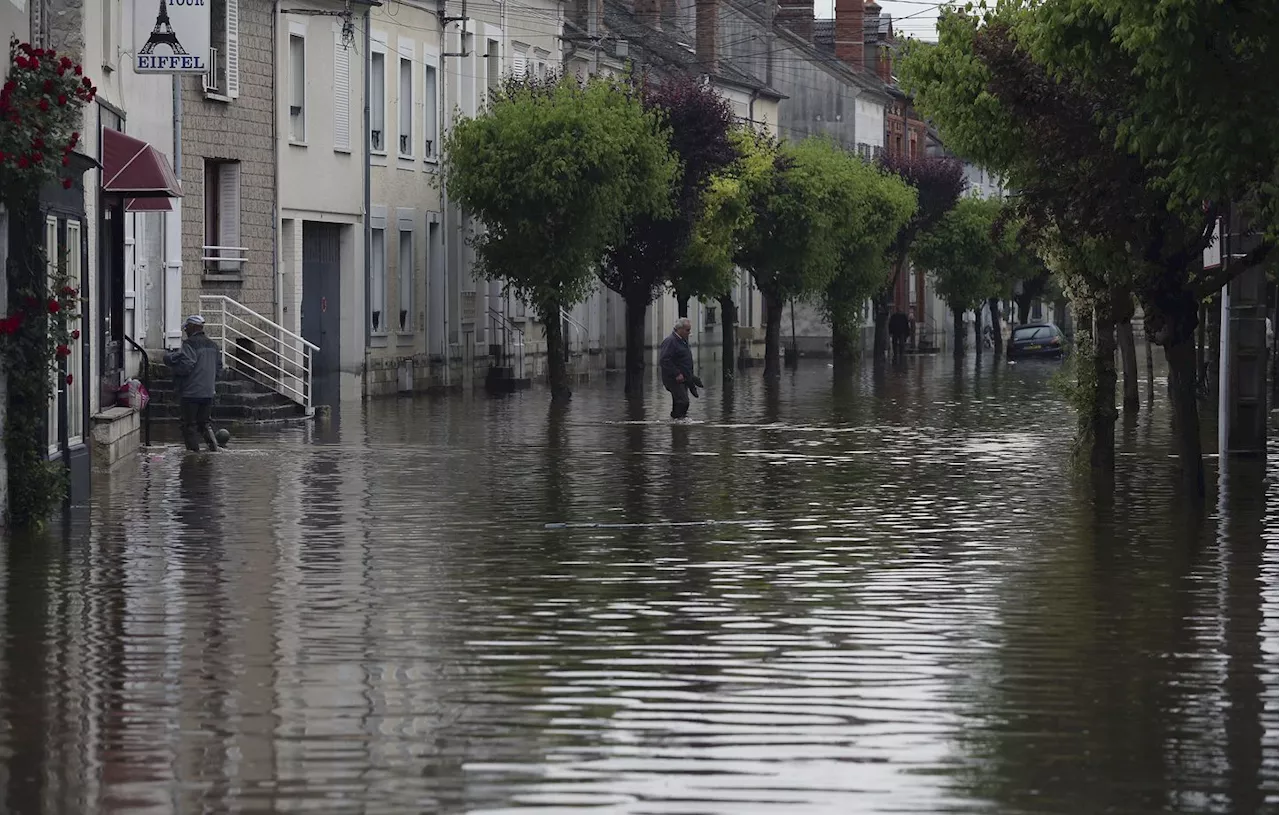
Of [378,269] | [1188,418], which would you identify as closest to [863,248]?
[378,269]

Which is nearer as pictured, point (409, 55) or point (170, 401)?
point (170, 401)

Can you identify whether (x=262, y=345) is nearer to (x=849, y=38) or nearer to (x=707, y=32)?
(x=707, y=32)

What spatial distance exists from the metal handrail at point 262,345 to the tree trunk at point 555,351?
18.0ft

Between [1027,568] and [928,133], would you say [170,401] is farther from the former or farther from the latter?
[928,133]

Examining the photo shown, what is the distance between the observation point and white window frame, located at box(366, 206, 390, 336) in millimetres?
44375

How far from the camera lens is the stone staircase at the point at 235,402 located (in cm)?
3331

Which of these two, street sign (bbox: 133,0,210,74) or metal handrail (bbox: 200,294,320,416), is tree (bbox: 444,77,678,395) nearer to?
metal handrail (bbox: 200,294,320,416)

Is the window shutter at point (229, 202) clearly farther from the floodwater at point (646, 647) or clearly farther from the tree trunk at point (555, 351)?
the floodwater at point (646, 647)

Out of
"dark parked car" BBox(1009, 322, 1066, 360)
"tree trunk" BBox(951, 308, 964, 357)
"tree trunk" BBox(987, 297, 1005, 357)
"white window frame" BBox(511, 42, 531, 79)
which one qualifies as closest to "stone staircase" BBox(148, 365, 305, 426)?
"white window frame" BBox(511, 42, 531, 79)

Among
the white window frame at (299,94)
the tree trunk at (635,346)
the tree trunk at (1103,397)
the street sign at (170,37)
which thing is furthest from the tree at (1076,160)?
the tree trunk at (635,346)

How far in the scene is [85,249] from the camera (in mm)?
19609

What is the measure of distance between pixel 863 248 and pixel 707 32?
9.01 meters

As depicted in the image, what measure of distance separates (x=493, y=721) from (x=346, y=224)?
3483 centimetres

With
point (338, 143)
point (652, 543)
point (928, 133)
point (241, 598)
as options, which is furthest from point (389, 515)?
point (928, 133)
